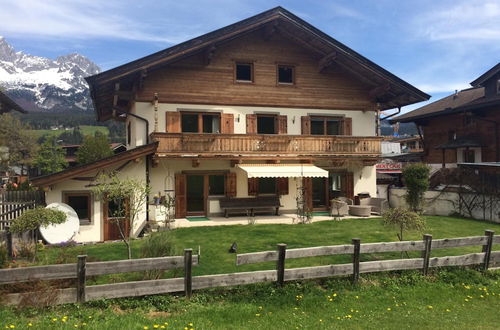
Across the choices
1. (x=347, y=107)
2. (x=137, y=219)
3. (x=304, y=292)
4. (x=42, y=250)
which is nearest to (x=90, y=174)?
(x=137, y=219)

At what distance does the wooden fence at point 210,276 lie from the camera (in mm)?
→ 6668

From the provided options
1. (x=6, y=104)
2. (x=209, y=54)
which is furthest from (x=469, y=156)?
(x=6, y=104)

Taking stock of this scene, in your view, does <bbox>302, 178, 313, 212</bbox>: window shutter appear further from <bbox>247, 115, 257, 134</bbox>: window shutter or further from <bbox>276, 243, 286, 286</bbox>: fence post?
<bbox>276, 243, 286, 286</bbox>: fence post

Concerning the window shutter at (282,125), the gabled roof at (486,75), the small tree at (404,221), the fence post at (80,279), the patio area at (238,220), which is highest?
the gabled roof at (486,75)

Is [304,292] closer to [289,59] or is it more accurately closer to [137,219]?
[137,219]

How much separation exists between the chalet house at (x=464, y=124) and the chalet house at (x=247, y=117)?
258 inches

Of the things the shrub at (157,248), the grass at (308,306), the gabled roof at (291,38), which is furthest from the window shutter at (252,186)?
the shrub at (157,248)

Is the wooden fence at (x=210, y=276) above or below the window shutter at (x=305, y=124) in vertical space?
below

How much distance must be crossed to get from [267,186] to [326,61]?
274 inches

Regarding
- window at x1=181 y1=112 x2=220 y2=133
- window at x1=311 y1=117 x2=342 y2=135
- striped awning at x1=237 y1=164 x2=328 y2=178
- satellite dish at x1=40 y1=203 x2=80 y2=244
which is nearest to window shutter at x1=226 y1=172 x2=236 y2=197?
striped awning at x1=237 y1=164 x2=328 y2=178

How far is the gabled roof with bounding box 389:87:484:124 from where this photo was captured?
26406mm

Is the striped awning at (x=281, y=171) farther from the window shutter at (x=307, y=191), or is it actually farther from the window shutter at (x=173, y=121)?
the window shutter at (x=173, y=121)

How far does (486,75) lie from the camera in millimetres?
24016

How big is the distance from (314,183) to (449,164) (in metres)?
12.7
